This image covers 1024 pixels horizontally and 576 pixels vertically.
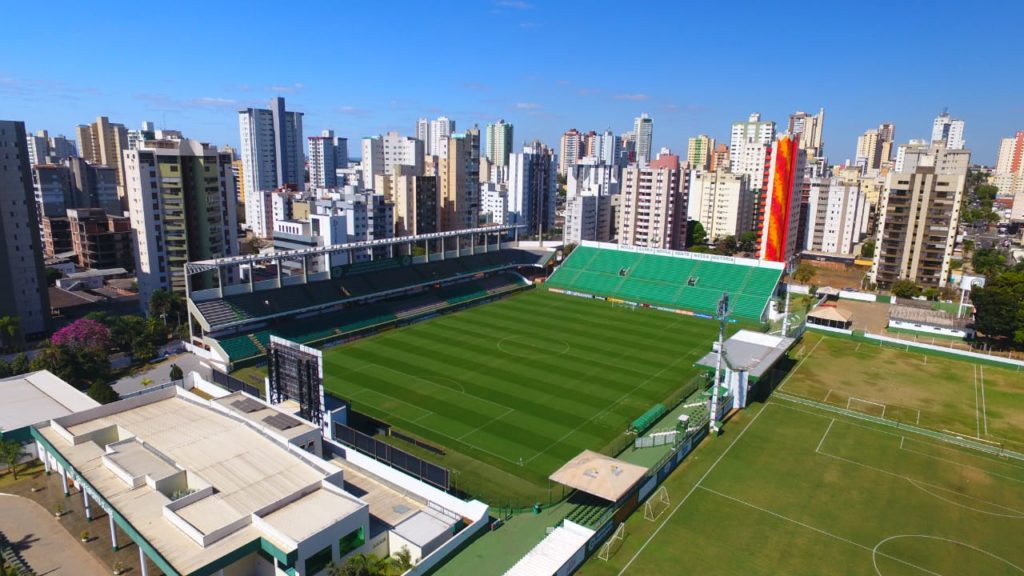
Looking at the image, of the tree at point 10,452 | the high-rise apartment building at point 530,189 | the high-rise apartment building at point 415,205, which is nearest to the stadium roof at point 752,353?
the tree at point 10,452

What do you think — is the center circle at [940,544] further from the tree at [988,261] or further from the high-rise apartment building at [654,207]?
the tree at [988,261]

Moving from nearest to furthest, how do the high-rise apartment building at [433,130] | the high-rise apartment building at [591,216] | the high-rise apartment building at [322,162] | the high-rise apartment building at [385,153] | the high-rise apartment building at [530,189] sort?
1. the high-rise apartment building at [591,216]
2. the high-rise apartment building at [530,189]
3. the high-rise apartment building at [385,153]
4. the high-rise apartment building at [322,162]
5. the high-rise apartment building at [433,130]

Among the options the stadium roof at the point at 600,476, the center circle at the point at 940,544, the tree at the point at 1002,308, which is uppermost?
the tree at the point at 1002,308

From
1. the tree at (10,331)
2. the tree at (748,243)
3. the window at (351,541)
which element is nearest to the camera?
the window at (351,541)

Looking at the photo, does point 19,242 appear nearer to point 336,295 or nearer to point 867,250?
point 336,295

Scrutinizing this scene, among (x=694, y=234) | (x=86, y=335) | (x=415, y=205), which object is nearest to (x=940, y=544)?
(x=86, y=335)

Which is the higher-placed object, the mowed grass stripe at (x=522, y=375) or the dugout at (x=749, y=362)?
the dugout at (x=749, y=362)

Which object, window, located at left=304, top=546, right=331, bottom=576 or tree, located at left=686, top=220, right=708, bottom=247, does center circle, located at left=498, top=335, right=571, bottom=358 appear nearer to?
window, located at left=304, top=546, right=331, bottom=576

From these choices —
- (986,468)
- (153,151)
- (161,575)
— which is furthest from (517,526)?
(153,151)
